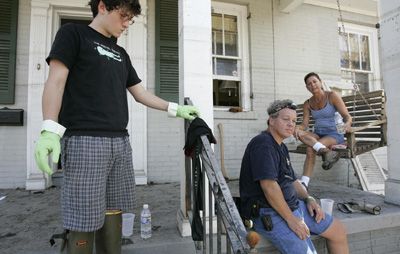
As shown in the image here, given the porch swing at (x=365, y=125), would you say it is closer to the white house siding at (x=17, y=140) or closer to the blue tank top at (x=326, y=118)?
the blue tank top at (x=326, y=118)

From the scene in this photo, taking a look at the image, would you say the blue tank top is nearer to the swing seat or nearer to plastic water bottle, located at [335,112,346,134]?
plastic water bottle, located at [335,112,346,134]

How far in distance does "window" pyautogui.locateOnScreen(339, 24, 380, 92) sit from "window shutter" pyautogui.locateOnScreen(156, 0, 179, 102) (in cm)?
347

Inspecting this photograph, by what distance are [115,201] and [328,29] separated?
5519mm

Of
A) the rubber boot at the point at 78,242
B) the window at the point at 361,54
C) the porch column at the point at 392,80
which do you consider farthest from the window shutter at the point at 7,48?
the window at the point at 361,54

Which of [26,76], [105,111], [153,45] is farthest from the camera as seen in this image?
[153,45]

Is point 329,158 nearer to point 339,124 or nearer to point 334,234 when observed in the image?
point 339,124

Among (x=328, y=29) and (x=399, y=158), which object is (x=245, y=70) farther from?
(x=399, y=158)

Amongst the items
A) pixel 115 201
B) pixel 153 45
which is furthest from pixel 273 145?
pixel 153 45

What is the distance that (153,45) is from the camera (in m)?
4.79

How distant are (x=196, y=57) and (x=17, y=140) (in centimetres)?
310

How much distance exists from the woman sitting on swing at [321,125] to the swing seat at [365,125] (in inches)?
4.7

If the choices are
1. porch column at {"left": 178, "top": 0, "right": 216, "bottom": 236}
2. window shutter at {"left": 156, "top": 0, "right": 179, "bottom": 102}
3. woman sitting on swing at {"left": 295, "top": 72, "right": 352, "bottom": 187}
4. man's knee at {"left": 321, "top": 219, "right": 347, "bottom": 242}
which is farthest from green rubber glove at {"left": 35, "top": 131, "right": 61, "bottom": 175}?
window shutter at {"left": 156, "top": 0, "right": 179, "bottom": 102}

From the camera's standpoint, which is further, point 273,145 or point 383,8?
point 383,8

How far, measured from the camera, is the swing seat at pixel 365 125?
11.4 feet
